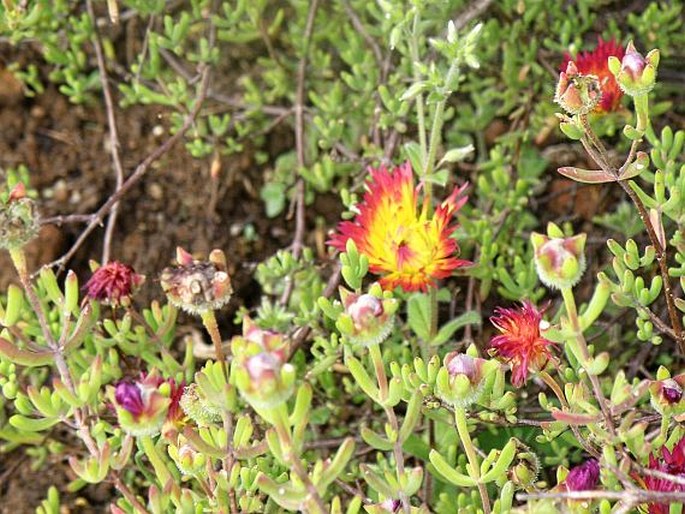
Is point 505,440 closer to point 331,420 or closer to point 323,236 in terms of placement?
point 331,420

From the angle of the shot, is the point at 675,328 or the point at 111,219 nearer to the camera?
the point at 675,328

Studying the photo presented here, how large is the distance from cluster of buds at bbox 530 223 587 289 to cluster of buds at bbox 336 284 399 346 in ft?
0.50

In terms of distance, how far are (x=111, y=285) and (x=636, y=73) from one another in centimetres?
70

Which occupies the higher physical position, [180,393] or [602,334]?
[180,393]

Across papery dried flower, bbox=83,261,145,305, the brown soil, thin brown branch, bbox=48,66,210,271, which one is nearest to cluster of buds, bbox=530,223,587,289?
papery dried flower, bbox=83,261,145,305

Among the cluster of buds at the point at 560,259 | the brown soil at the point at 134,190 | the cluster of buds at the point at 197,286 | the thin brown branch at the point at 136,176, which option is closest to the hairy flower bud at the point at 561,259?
the cluster of buds at the point at 560,259

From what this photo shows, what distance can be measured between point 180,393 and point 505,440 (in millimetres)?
491

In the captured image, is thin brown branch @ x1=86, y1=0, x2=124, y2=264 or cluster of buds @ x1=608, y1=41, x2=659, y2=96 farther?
thin brown branch @ x1=86, y1=0, x2=124, y2=264

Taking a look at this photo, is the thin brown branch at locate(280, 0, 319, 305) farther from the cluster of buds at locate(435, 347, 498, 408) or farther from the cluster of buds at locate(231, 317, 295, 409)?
the cluster of buds at locate(231, 317, 295, 409)

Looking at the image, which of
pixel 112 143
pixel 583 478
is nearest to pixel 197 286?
pixel 583 478

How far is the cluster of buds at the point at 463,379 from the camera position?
0.98 m

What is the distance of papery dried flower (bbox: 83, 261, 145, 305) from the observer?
Result: 1.31 meters

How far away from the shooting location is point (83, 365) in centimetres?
144

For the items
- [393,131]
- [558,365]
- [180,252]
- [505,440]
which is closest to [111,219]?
[393,131]
